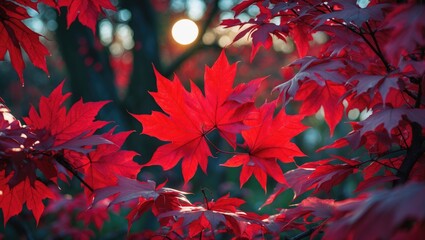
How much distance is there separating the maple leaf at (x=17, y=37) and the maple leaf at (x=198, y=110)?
460 millimetres

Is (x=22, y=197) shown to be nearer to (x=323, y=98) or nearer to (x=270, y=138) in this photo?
(x=270, y=138)

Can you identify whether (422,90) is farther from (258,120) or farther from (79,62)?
(79,62)

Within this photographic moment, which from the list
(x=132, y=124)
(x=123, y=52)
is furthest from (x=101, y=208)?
(x=123, y=52)

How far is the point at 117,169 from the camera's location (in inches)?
52.1

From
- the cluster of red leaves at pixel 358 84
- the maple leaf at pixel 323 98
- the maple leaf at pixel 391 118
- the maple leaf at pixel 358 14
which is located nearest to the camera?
the cluster of red leaves at pixel 358 84

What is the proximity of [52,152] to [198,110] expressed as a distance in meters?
0.41

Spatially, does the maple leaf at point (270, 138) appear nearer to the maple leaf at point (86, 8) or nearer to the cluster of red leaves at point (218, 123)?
the cluster of red leaves at point (218, 123)

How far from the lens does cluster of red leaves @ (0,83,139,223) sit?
41.1 inches

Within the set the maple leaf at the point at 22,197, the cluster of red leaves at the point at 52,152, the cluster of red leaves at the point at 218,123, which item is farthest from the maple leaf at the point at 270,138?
the maple leaf at the point at 22,197

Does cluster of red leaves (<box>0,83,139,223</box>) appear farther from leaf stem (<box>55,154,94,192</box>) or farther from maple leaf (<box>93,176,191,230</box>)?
maple leaf (<box>93,176,191,230</box>)

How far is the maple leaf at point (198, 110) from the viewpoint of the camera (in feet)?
3.82

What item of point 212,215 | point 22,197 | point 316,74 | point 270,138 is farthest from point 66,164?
point 316,74

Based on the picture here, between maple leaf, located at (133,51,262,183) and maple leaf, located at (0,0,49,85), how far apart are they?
460 mm

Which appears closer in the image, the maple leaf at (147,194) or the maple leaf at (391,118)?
the maple leaf at (391,118)
